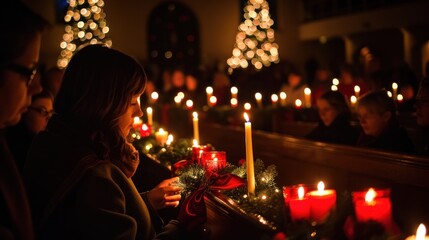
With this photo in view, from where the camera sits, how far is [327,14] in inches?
734

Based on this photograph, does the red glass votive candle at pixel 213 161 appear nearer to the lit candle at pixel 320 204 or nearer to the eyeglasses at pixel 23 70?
the lit candle at pixel 320 204

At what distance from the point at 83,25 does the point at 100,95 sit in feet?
49.5

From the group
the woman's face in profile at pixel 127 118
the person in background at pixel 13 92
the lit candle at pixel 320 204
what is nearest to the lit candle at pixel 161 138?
the woman's face in profile at pixel 127 118

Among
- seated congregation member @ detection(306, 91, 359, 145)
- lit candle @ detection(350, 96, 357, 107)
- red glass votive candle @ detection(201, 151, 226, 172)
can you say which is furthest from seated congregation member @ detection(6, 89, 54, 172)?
lit candle @ detection(350, 96, 357, 107)

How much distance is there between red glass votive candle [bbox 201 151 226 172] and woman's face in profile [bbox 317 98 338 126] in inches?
111

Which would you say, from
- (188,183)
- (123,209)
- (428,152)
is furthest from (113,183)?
(428,152)

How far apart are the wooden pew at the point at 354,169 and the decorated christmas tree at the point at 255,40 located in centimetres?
1369

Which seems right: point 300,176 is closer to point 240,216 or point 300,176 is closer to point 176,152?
point 176,152

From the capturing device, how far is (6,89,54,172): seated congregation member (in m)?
3.91

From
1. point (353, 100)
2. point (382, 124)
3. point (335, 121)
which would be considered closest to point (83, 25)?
point (353, 100)

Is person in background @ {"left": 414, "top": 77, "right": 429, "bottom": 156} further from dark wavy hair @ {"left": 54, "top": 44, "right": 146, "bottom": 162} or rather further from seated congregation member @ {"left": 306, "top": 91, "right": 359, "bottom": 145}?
dark wavy hair @ {"left": 54, "top": 44, "right": 146, "bottom": 162}

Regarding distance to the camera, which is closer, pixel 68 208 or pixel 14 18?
pixel 14 18

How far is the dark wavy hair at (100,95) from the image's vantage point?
192 cm

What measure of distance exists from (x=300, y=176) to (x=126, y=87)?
273 centimetres
